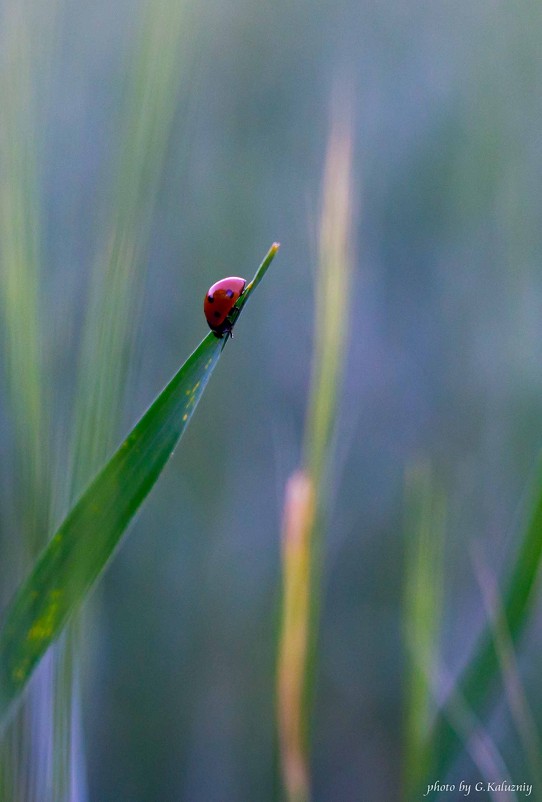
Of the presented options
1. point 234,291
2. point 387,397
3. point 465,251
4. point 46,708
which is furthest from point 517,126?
point 46,708

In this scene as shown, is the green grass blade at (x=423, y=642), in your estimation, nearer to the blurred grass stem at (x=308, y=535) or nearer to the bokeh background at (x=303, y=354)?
the blurred grass stem at (x=308, y=535)

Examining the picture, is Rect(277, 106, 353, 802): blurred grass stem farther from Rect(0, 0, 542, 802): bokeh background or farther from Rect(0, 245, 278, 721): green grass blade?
Rect(0, 0, 542, 802): bokeh background

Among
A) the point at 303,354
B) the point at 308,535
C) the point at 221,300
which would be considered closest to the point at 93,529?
the point at 308,535

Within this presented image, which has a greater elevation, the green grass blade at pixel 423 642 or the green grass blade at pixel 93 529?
the green grass blade at pixel 93 529

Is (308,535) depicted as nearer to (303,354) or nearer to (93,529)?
(93,529)

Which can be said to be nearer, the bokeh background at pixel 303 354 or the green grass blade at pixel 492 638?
the green grass blade at pixel 492 638

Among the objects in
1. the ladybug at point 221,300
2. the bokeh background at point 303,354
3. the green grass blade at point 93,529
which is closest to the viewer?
the green grass blade at point 93,529

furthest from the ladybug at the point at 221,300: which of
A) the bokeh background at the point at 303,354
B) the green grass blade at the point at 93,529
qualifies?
the green grass blade at the point at 93,529

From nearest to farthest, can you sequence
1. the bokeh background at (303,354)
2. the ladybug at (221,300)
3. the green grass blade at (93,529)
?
the green grass blade at (93,529) < the ladybug at (221,300) < the bokeh background at (303,354)
